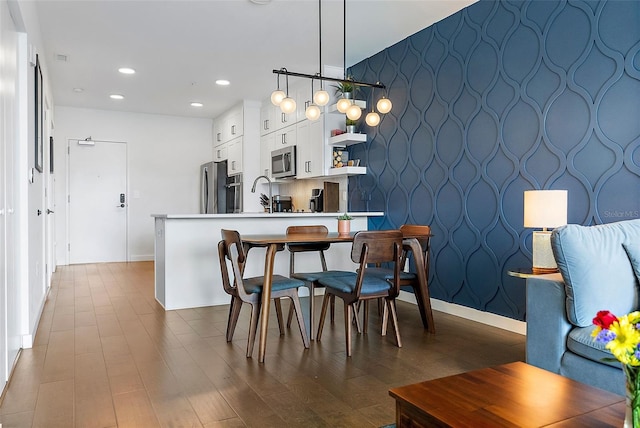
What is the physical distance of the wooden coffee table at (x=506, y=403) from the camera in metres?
1.22

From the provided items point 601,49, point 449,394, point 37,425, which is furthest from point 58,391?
point 601,49

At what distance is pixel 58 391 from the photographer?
2242 mm

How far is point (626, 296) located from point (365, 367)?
4.48 ft

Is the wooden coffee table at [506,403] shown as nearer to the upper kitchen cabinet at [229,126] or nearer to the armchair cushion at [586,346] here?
the armchair cushion at [586,346]

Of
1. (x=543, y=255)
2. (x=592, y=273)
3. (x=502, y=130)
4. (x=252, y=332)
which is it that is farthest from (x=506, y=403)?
(x=502, y=130)

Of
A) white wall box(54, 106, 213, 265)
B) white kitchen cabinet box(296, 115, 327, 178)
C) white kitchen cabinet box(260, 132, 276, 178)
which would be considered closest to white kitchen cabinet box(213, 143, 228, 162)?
white wall box(54, 106, 213, 265)

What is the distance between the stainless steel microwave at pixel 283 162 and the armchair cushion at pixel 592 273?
13.7 feet

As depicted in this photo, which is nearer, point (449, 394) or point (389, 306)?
point (449, 394)

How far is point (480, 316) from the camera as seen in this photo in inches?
146

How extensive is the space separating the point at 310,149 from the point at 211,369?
3454 millimetres

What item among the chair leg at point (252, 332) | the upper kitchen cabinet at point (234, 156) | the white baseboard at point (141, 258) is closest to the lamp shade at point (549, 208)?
the chair leg at point (252, 332)

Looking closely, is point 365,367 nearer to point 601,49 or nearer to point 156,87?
point 601,49

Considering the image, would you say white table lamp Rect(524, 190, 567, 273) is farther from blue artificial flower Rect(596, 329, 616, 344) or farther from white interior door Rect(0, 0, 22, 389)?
white interior door Rect(0, 0, 22, 389)

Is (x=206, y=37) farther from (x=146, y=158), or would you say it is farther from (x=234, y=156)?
(x=146, y=158)
